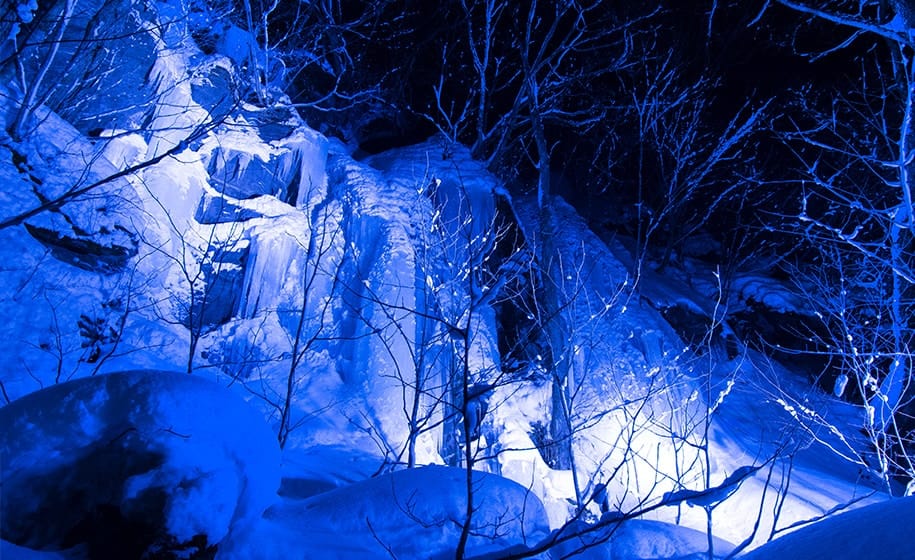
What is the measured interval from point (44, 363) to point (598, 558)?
732cm

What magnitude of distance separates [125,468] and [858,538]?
128 inches

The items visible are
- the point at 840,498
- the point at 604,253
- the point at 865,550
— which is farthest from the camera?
the point at 604,253

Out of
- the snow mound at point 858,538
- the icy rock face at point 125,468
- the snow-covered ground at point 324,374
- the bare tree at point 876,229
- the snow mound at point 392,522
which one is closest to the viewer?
the snow mound at point 858,538

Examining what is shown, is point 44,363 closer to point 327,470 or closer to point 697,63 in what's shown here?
point 327,470

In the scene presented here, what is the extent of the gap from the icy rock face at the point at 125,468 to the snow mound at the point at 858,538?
2.61 metres

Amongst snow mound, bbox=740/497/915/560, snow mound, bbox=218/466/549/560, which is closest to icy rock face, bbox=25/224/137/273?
snow mound, bbox=218/466/549/560

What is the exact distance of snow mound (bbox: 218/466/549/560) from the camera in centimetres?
274

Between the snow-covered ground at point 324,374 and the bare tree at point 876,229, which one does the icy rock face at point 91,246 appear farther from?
the bare tree at point 876,229

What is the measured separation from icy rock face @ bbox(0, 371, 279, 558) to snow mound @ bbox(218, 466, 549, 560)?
12.4 inches

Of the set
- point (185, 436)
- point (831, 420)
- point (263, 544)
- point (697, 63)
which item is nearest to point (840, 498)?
point (831, 420)

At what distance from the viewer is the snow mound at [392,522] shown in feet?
9.00

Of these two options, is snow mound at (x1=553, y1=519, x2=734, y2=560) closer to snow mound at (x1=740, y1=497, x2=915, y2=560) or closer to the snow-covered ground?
the snow-covered ground

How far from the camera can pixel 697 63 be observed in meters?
14.0

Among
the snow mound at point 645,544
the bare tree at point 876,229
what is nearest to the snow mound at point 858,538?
the snow mound at point 645,544
